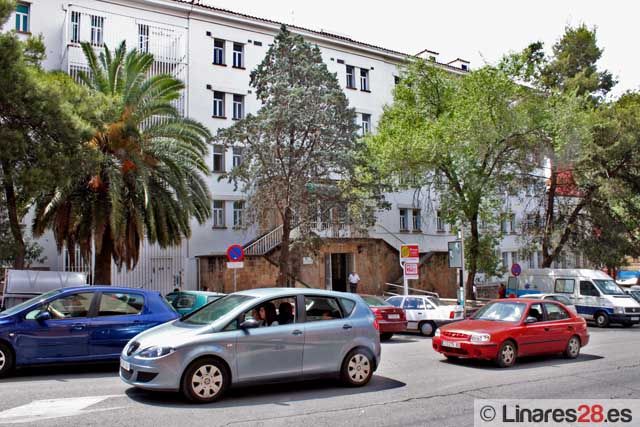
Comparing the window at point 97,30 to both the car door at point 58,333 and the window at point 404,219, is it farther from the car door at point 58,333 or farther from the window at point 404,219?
the window at point 404,219

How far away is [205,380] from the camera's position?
25.1 ft

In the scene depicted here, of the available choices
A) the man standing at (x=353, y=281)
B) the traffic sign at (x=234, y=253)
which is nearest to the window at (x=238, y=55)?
the man standing at (x=353, y=281)

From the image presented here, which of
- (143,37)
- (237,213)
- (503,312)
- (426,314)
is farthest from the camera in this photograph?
(237,213)

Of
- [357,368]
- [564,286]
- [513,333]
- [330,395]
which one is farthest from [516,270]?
[330,395]

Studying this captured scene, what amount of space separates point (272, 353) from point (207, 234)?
21.7 meters

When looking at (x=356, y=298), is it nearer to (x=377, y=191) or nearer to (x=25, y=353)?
(x=25, y=353)

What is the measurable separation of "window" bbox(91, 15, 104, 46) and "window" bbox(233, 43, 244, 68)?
23.1 feet

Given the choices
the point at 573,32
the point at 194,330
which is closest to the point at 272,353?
the point at 194,330

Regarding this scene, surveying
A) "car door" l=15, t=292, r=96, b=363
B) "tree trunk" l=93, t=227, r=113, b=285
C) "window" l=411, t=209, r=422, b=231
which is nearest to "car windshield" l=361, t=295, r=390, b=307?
"tree trunk" l=93, t=227, r=113, b=285

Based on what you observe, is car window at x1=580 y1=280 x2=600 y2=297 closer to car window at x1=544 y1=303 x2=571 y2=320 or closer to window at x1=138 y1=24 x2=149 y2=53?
car window at x1=544 y1=303 x2=571 y2=320

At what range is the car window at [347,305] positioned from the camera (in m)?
9.18

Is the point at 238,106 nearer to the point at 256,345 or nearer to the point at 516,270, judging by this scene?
the point at 516,270

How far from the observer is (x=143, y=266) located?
86.8 feet

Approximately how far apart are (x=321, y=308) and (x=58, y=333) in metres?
4.54
